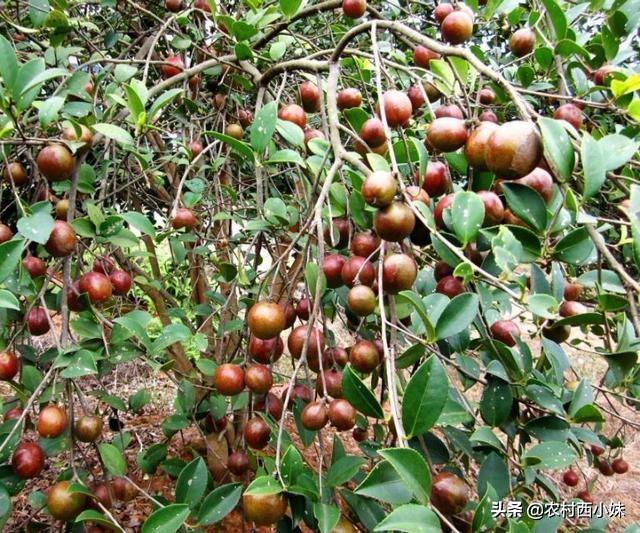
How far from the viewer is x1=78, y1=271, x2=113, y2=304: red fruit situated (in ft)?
3.40

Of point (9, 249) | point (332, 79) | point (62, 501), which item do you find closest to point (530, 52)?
point (332, 79)

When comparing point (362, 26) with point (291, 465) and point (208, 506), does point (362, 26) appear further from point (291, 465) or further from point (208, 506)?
point (208, 506)

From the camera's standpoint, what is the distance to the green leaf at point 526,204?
73 cm

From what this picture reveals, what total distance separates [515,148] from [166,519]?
78 centimetres

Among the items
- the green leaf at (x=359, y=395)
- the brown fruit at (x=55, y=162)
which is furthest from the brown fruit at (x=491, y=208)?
the brown fruit at (x=55, y=162)

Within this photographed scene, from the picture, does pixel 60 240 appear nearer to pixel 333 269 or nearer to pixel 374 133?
pixel 333 269

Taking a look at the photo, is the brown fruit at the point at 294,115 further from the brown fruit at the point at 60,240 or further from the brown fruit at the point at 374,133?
the brown fruit at the point at 60,240

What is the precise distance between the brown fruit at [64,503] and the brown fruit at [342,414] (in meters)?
0.50

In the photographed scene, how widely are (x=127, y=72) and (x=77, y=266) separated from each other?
1.75 feet

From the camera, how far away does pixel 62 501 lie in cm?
94

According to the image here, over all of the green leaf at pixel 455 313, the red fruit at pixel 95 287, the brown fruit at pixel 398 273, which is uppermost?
the brown fruit at pixel 398 273

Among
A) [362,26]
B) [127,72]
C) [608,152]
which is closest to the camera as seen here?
[608,152]

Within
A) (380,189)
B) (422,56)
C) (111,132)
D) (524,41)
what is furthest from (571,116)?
(111,132)

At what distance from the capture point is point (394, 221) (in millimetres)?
737
